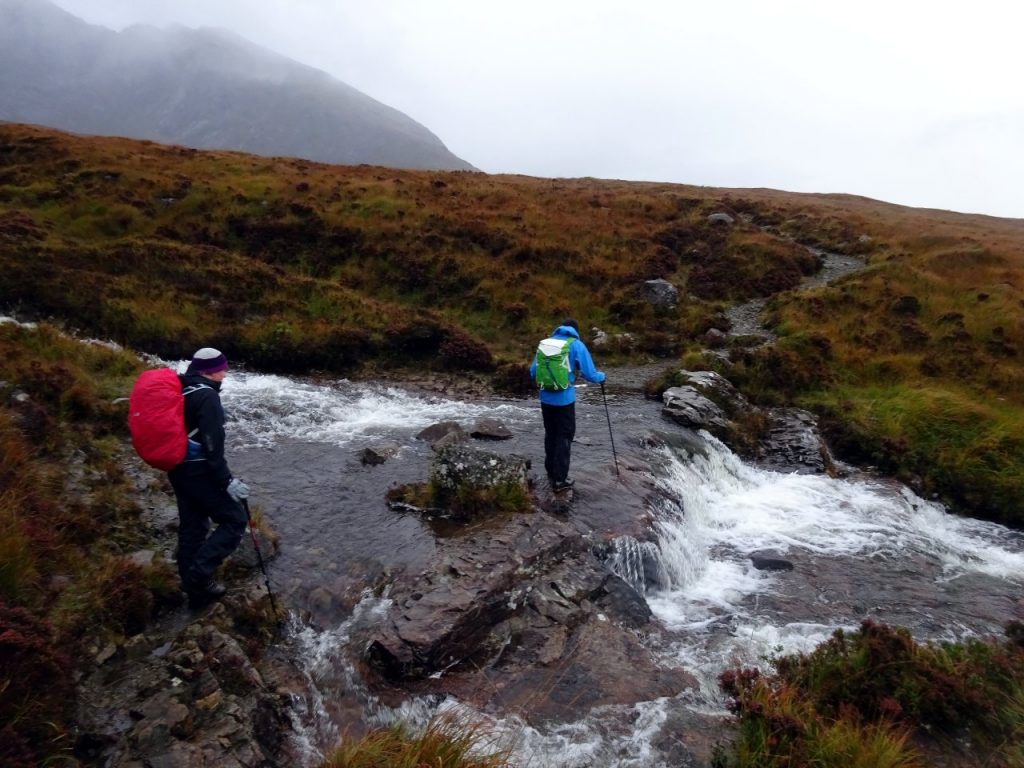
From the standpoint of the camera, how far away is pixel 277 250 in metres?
27.3

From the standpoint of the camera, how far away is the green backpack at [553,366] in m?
11.3

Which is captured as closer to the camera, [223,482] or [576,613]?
[223,482]

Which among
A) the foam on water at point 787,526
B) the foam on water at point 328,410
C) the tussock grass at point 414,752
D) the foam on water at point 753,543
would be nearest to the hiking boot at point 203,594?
the tussock grass at point 414,752

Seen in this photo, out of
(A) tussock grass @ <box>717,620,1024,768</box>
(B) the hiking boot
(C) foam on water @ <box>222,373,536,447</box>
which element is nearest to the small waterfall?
(B) the hiking boot

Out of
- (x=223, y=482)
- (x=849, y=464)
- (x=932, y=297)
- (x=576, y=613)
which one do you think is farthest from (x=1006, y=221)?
(x=223, y=482)

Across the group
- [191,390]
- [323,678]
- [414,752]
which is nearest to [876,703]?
[414,752]

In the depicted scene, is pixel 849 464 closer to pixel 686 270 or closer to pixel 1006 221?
pixel 686 270

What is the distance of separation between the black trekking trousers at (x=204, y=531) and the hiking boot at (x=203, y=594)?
40mm

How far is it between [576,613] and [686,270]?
23667mm

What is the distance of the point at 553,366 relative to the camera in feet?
37.1

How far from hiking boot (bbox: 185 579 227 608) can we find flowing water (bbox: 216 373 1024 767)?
44.2 inches

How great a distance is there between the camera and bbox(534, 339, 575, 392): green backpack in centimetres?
1130

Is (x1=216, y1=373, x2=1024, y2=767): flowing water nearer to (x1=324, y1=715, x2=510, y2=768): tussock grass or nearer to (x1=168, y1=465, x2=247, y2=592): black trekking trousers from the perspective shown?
(x1=324, y1=715, x2=510, y2=768): tussock grass

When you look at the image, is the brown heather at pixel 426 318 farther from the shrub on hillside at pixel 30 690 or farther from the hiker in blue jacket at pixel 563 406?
the hiker in blue jacket at pixel 563 406
